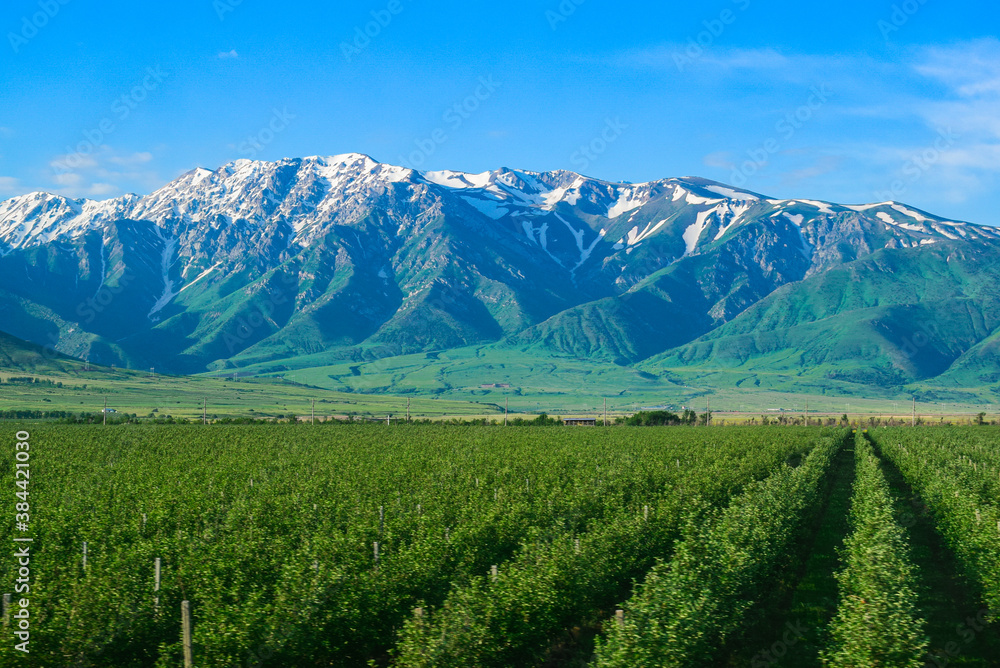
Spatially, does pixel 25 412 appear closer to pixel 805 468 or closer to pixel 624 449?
pixel 624 449

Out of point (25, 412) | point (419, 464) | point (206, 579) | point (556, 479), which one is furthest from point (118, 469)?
point (25, 412)

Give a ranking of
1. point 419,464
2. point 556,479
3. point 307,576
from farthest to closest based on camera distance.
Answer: point 419,464
point 556,479
point 307,576

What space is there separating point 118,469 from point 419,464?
21610 millimetres

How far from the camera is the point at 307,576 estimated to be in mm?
23828

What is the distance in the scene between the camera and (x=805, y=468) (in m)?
58.6

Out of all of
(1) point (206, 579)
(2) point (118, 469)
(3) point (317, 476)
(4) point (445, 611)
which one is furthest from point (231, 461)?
(4) point (445, 611)

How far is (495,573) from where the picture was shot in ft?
81.3

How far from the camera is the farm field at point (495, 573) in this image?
67.0ft

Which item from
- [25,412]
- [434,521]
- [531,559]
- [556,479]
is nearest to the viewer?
[531,559]

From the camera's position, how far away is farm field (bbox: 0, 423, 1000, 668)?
2042 centimetres

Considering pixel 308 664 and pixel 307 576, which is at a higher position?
pixel 307 576

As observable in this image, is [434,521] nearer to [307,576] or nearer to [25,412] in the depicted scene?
[307,576]

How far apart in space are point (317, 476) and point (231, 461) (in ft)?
50.3

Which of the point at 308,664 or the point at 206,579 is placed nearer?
the point at 308,664
